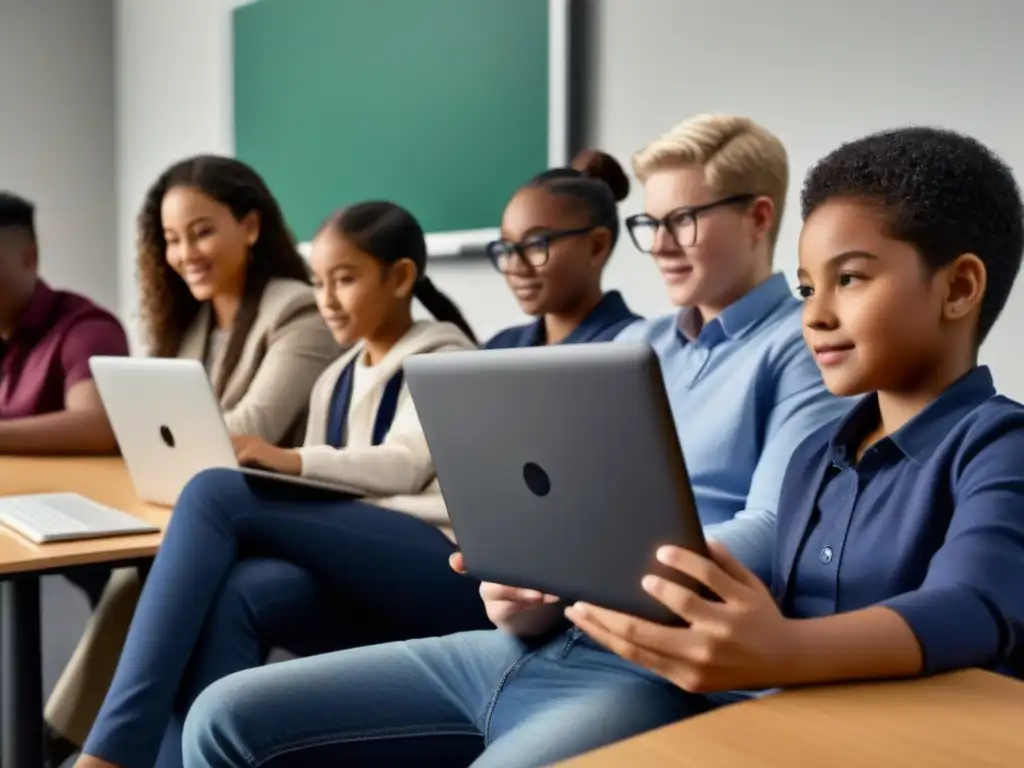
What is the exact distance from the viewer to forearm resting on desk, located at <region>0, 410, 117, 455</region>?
228 cm

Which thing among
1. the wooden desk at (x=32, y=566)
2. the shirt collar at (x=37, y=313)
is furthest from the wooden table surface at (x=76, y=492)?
the shirt collar at (x=37, y=313)

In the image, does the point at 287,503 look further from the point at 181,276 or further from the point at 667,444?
the point at 181,276

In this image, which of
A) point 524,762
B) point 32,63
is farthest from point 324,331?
point 32,63

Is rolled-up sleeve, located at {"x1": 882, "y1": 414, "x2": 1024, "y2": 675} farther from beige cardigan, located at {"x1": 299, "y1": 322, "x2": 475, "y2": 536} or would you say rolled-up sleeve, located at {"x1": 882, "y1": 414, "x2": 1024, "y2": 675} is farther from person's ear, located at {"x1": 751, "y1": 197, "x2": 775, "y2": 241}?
beige cardigan, located at {"x1": 299, "y1": 322, "x2": 475, "y2": 536}

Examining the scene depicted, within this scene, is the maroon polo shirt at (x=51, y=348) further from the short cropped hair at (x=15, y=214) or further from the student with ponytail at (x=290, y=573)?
the student with ponytail at (x=290, y=573)

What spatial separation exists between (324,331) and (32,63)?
9.11ft

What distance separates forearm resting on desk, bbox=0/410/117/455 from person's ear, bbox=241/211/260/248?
1.57ft

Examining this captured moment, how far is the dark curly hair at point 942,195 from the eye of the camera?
968 mm

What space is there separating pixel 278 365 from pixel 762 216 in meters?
1.03

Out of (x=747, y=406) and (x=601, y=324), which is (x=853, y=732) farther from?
(x=601, y=324)

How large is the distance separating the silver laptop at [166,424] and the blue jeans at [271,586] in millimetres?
53

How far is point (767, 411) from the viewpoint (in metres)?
1.36

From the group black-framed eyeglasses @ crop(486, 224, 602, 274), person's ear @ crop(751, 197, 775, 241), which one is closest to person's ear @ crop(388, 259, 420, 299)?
black-framed eyeglasses @ crop(486, 224, 602, 274)

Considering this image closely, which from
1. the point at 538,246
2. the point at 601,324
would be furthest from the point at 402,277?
the point at 601,324
